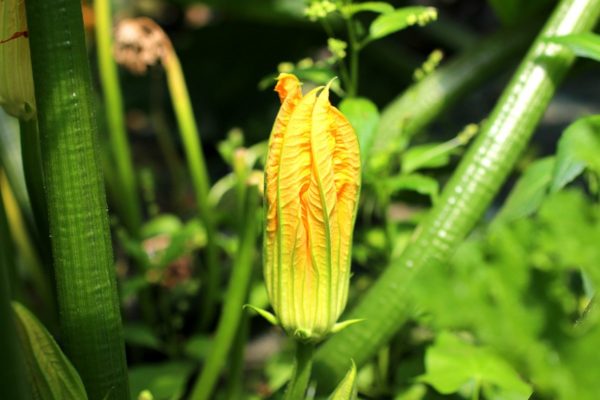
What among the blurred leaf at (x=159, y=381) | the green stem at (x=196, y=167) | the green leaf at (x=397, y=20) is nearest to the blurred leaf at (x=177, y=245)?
the green stem at (x=196, y=167)

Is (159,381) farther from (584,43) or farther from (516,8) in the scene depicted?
(516,8)

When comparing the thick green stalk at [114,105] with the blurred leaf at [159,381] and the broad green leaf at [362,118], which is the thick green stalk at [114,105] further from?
the broad green leaf at [362,118]

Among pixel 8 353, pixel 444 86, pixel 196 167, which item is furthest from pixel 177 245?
pixel 8 353

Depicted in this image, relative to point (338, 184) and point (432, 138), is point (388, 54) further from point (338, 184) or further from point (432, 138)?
point (338, 184)

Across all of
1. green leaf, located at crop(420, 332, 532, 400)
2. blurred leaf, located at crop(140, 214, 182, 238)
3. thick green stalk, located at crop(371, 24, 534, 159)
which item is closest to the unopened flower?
blurred leaf, located at crop(140, 214, 182, 238)

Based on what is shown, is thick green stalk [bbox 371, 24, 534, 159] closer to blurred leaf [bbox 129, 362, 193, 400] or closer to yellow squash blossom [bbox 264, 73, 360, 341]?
blurred leaf [bbox 129, 362, 193, 400]

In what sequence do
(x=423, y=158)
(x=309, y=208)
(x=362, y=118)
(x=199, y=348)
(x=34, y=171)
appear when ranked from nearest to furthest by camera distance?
1. (x=309, y=208)
2. (x=34, y=171)
3. (x=362, y=118)
4. (x=423, y=158)
5. (x=199, y=348)

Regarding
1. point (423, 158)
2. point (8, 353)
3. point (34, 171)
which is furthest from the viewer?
point (423, 158)

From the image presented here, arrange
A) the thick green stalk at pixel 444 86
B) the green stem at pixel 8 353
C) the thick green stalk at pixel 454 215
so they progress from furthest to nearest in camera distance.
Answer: the thick green stalk at pixel 444 86 < the thick green stalk at pixel 454 215 < the green stem at pixel 8 353
